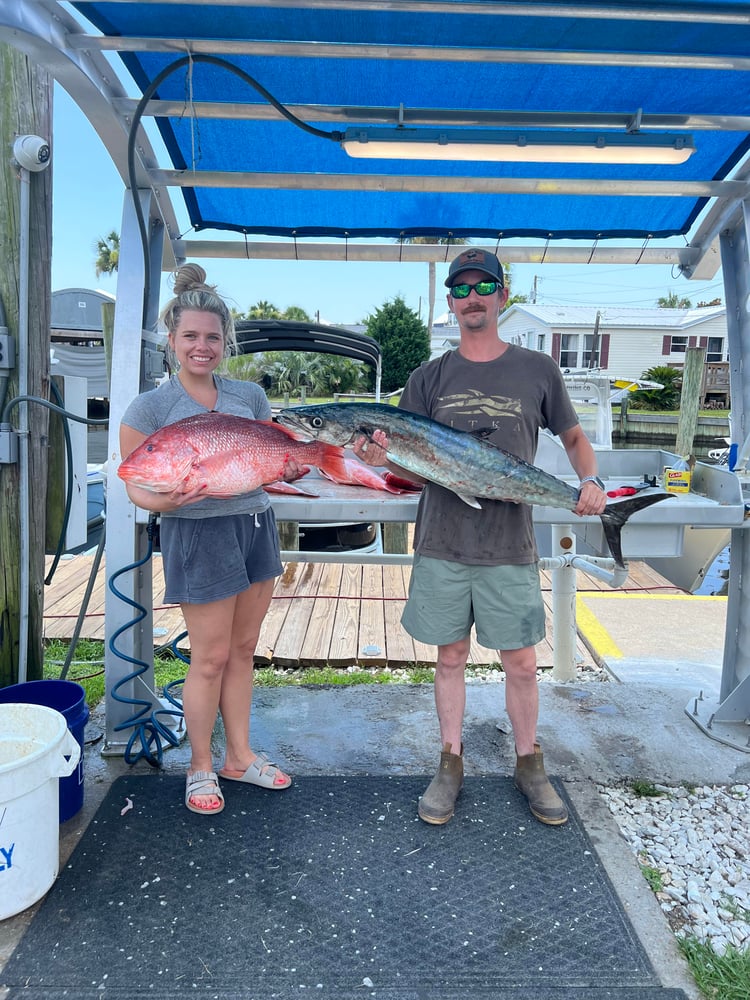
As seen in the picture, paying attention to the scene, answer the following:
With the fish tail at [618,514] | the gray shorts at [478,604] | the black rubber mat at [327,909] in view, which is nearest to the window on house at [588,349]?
the fish tail at [618,514]

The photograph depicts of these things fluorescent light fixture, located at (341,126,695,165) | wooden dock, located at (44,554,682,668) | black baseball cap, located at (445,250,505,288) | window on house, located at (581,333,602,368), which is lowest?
wooden dock, located at (44,554,682,668)

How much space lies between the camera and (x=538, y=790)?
2.68 metres

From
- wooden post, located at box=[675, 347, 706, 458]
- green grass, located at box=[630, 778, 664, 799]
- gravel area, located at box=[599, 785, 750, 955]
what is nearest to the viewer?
gravel area, located at box=[599, 785, 750, 955]

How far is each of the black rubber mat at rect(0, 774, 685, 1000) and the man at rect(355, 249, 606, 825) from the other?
0.75 feet

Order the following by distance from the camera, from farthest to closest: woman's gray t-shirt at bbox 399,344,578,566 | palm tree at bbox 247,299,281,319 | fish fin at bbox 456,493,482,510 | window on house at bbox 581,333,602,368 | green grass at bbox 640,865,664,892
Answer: palm tree at bbox 247,299,281,319, window on house at bbox 581,333,602,368, woman's gray t-shirt at bbox 399,344,578,566, fish fin at bbox 456,493,482,510, green grass at bbox 640,865,664,892

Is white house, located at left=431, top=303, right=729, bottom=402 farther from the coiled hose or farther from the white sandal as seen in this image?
the white sandal

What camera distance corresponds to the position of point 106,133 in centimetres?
284

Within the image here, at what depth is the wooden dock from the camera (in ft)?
15.5

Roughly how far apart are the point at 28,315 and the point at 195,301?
1.11 meters

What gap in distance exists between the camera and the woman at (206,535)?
2.40 metres

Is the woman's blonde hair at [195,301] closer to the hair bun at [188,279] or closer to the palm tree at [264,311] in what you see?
the hair bun at [188,279]

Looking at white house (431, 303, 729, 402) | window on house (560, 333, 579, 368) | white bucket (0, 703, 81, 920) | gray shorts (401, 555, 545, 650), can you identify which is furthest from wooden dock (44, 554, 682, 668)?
window on house (560, 333, 579, 368)

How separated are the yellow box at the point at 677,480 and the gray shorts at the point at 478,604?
1248 millimetres

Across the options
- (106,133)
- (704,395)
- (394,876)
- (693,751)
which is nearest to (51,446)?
(106,133)
